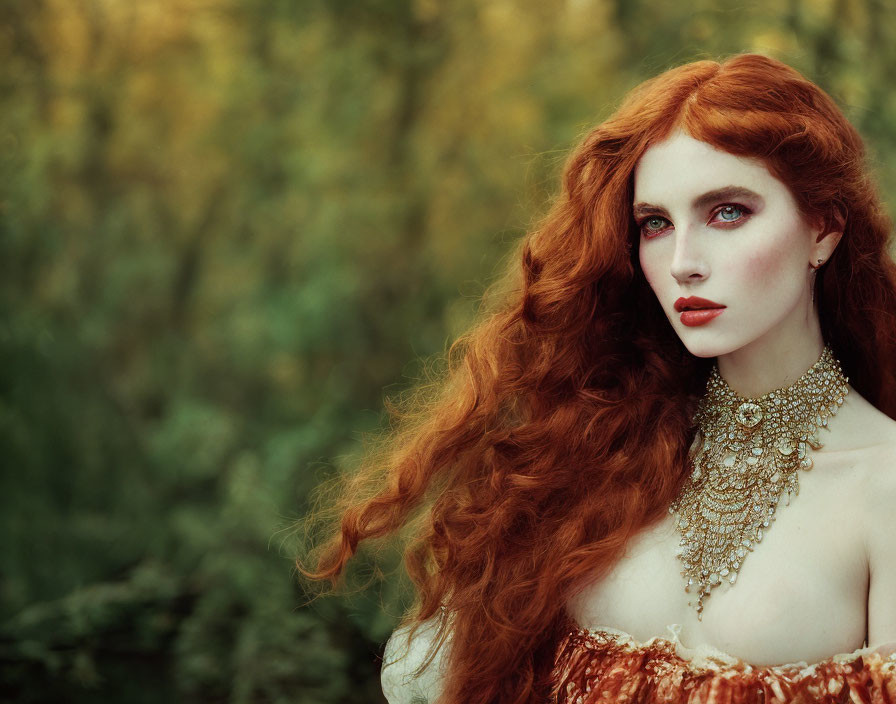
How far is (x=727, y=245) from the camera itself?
146 cm

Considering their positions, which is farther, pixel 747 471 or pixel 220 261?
pixel 220 261

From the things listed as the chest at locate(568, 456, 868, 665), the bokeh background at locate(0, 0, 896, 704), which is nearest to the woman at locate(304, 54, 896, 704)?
the chest at locate(568, 456, 868, 665)

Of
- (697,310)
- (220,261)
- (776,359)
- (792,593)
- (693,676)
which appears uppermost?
(697,310)

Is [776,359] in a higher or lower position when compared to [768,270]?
lower

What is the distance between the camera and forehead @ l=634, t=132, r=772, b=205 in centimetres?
146

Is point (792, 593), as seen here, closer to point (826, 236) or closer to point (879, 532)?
point (879, 532)

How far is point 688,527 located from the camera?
1579 millimetres

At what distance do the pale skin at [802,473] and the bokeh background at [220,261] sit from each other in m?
1.89

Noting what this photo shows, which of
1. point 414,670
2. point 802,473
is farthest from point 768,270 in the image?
point 414,670

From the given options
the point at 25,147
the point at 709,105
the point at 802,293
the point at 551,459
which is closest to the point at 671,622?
the point at 551,459

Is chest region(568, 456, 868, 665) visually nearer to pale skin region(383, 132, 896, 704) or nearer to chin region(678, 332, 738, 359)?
pale skin region(383, 132, 896, 704)

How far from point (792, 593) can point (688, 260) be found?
0.49 m

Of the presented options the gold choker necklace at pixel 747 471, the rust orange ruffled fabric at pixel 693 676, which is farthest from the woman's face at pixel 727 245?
the rust orange ruffled fabric at pixel 693 676

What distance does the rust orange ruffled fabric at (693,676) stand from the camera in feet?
4.45
